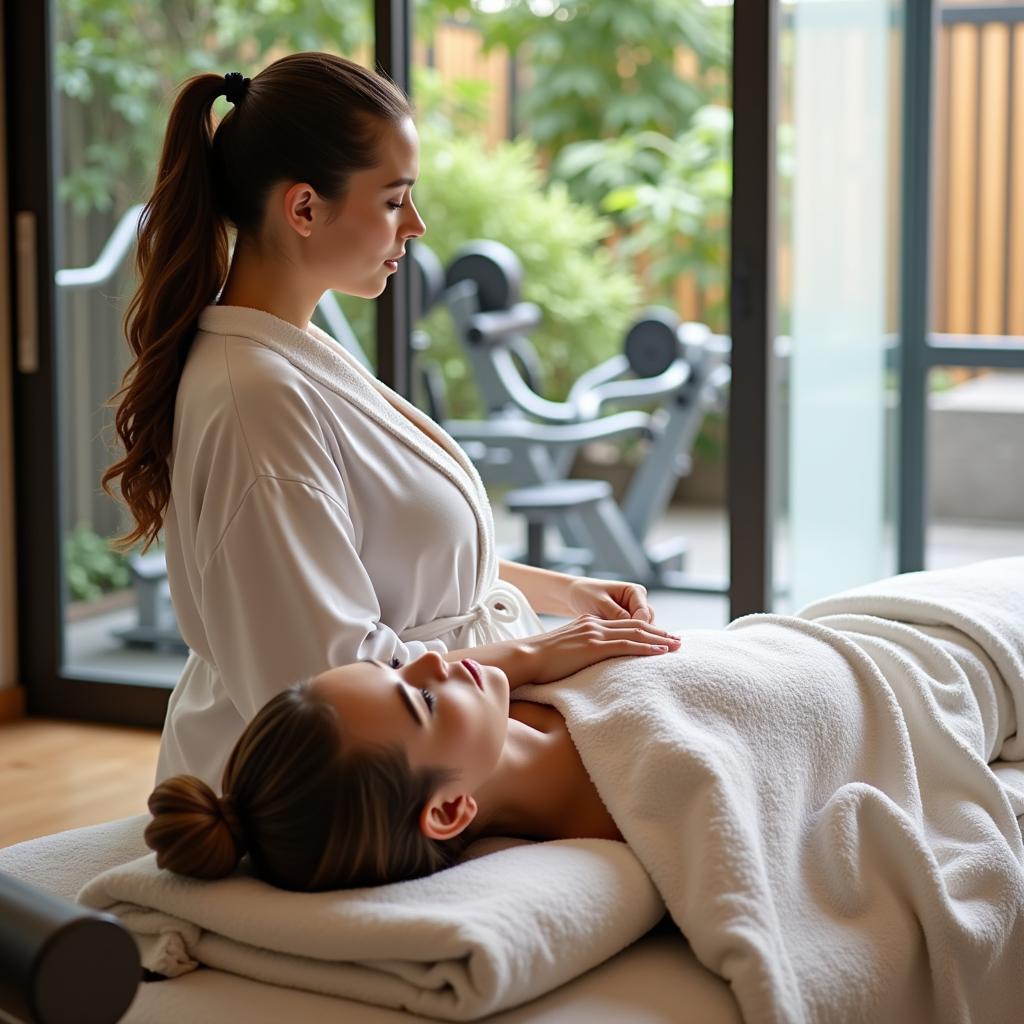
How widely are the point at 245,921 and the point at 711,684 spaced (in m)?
0.48

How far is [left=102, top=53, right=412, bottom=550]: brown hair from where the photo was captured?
5.03 feet

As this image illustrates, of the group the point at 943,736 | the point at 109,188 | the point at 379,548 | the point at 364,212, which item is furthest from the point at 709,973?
the point at 109,188

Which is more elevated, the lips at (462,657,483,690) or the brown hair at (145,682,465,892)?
the lips at (462,657,483,690)

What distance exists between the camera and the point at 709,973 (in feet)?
3.85

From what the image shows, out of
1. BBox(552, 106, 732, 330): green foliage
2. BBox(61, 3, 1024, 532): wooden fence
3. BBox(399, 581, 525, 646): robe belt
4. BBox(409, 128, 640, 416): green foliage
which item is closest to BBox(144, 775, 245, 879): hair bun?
BBox(399, 581, 525, 646): robe belt

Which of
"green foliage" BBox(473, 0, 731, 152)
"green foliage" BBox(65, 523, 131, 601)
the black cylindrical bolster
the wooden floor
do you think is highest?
"green foliage" BBox(473, 0, 731, 152)

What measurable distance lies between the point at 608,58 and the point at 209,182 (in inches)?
243

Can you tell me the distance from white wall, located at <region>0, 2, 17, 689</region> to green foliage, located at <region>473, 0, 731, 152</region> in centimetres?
411

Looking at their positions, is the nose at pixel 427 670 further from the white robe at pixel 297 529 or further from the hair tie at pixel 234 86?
the hair tie at pixel 234 86

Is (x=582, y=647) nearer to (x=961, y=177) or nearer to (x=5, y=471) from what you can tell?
(x=5, y=471)

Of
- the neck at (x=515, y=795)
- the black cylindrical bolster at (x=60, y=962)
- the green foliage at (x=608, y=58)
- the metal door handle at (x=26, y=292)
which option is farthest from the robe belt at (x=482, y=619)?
the green foliage at (x=608, y=58)

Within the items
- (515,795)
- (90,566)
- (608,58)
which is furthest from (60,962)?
(608,58)

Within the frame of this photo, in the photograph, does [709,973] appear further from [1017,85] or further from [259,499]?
[1017,85]

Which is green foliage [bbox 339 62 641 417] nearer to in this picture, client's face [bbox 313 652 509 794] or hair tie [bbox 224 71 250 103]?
Answer: hair tie [bbox 224 71 250 103]
